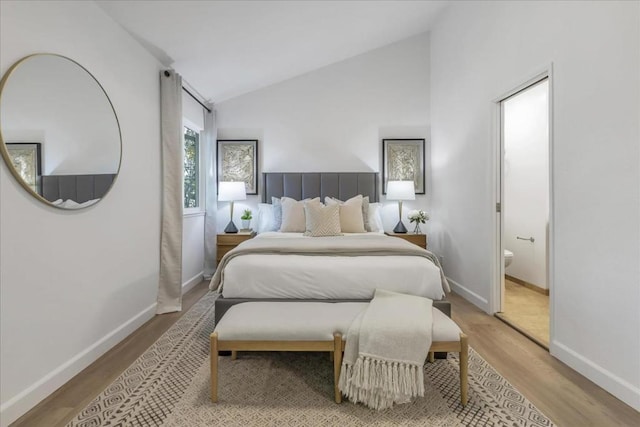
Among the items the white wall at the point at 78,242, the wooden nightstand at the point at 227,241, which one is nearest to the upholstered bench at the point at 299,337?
the white wall at the point at 78,242

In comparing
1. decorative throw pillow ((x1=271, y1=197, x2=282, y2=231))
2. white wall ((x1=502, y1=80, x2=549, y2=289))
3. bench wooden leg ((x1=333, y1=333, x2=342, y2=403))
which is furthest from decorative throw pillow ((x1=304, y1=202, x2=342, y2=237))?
white wall ((x1=502, y1=80, x2=549, y2=289))

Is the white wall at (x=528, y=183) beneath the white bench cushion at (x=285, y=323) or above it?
above

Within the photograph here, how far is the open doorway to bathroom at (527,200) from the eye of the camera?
373 cm

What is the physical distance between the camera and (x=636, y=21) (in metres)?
1.62

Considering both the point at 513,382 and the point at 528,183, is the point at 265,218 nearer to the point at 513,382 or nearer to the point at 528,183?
the point at 513,382

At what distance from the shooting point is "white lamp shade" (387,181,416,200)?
4184mm

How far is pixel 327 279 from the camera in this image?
7.25ft

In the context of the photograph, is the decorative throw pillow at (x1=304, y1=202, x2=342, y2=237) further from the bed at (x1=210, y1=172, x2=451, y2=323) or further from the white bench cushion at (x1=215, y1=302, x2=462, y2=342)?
the white bench cushion at (x1=215, y1=302, x2=462, y2=342)

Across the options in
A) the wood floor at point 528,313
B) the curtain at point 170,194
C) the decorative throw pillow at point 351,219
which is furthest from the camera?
the decorative throw pillow at point 351,219

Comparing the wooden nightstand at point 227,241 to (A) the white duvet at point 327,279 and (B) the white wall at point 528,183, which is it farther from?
(B) the white wall at point 528,183

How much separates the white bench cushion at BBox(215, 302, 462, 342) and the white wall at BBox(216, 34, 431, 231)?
2874 mm

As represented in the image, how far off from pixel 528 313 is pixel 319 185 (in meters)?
2.77

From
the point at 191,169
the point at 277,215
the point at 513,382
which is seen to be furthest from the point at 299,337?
the point at 191,169

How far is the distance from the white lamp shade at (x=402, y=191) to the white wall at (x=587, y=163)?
1.19 meters
